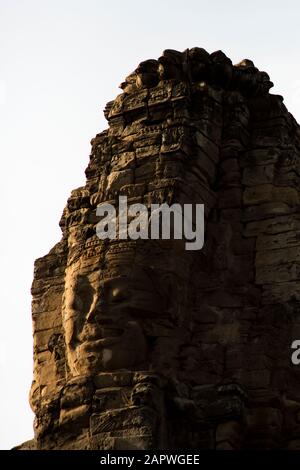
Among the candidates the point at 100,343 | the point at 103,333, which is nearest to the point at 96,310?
the point at 103,333

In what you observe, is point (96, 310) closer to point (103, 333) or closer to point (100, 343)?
point (103, 333)

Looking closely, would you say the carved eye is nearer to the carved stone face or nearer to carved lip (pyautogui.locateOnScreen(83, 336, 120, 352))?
the carved stone face

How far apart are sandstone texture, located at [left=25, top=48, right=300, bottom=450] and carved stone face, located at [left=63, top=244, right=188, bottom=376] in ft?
0.08

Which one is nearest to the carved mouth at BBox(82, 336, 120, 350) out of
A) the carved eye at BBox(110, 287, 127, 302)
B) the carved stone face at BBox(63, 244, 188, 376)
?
the carved stone face at BBox(63, 244, 188, 376)

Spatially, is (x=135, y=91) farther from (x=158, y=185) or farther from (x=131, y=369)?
(x=131, y=369)

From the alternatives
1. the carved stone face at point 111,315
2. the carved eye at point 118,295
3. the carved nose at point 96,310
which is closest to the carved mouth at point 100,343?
the carved stone face at point 111,315

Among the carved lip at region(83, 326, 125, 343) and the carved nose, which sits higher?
the carved nose

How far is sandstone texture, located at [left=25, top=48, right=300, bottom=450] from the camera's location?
46.7m

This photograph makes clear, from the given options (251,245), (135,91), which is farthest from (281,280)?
(135,91)

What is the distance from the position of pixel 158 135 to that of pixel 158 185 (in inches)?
46.4

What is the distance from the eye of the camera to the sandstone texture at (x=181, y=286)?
46719mm

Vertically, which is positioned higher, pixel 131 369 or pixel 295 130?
pixel 295 130
